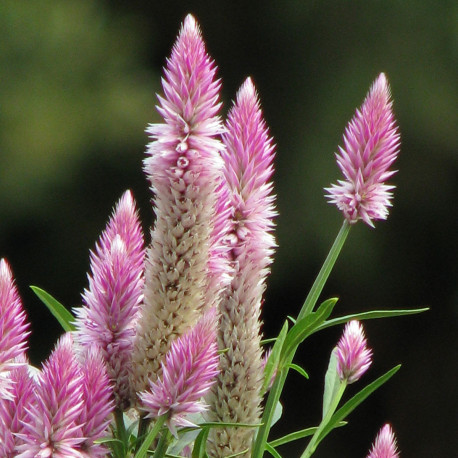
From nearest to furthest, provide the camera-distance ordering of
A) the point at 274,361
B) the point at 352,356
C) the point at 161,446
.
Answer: the point at 161,446 < the point at 274,361 < the point at 352,356

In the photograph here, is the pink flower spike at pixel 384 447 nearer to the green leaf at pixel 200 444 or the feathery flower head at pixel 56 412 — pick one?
the green leaf at pixel 200 444

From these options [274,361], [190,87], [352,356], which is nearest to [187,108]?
[190,87]

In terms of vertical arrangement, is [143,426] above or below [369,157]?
below

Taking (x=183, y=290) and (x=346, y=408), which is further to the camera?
(x=346, y=408)

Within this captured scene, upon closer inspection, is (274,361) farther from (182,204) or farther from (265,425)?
(182,204)

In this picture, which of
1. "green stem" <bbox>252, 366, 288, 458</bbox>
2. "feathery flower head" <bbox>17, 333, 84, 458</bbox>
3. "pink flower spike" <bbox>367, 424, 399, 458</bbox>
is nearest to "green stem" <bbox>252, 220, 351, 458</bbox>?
"green stem" <bbox>252, 366, 288, 458</bbox>

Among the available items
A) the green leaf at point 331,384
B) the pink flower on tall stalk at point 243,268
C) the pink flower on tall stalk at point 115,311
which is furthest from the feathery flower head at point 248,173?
the green leaf at point 331,384

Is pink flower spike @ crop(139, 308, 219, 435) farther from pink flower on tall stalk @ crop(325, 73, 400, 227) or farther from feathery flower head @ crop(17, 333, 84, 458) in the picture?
pink flower on tall stalk @ crop(325, 73, 400, 227)
